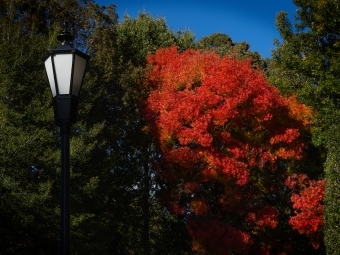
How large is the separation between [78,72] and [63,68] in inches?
6.1

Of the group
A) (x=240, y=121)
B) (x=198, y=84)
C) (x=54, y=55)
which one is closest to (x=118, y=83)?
(x=198, y=84)

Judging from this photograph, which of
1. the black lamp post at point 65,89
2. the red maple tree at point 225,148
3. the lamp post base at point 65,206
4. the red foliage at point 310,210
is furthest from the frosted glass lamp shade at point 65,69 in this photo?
the red foliage at point 310,210

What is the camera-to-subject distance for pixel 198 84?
2500cm

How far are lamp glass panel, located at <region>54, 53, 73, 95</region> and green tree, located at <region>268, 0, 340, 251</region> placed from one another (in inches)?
716

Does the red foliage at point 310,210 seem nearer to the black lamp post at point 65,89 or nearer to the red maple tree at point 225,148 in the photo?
the red maple tree at point 225,148

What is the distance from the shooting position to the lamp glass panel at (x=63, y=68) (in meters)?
5.09

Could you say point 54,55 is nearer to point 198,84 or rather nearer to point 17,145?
point 17,145

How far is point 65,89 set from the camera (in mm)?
5168

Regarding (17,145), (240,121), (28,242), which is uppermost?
(240,121)

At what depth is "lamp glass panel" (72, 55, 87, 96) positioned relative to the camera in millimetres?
5129

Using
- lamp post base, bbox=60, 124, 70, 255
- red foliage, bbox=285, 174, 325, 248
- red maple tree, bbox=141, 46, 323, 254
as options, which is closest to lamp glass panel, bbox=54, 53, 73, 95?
lamp post base, bbox=60, 124, 70, 255

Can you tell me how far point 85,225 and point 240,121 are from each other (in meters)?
8.20

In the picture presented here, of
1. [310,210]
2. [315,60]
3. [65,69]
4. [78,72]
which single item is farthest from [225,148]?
[65,69]

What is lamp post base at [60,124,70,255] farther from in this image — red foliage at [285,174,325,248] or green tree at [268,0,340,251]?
red foliage at [285,174,325,248]
